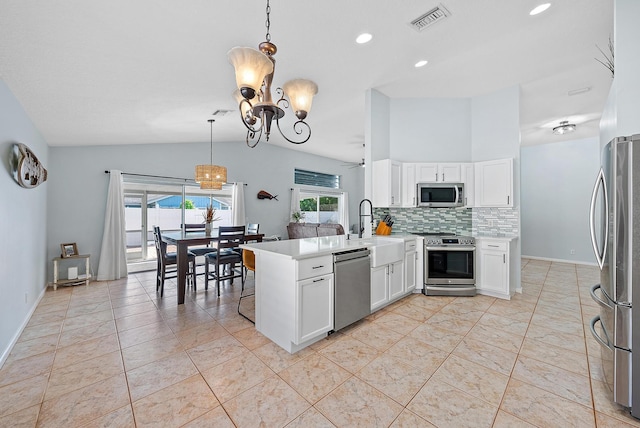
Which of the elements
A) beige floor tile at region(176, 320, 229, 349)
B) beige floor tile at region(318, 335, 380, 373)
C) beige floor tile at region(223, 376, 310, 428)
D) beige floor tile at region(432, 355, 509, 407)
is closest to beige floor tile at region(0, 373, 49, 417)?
beige floor tile at region(176, 320, 229, 349)

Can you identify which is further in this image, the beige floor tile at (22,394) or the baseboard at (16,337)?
the baseboard at (16,337)

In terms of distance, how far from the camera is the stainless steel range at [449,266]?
3.74 m

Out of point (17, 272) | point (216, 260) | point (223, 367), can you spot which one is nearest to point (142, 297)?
point (216, 260)

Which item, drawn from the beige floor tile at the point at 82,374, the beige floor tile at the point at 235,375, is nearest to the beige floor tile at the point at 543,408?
the beige floor tile at the point at 235,375

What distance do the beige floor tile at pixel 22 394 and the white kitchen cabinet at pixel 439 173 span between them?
455cm

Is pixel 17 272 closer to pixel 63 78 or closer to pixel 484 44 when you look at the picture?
pixel 63 78

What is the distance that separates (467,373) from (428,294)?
1.83 m

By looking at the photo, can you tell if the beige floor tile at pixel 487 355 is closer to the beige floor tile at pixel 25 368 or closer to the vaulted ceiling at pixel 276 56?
the vaulted ceiling at pixel 276 56

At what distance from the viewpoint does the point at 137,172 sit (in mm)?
5262

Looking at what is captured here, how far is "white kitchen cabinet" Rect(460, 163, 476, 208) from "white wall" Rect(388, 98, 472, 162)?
13.7 inches

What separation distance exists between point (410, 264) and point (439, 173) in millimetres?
1536

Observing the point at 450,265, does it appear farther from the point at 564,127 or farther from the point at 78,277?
the point at 78,277

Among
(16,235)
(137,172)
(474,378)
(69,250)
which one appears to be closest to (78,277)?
(69,250)

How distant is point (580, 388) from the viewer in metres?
1.84
